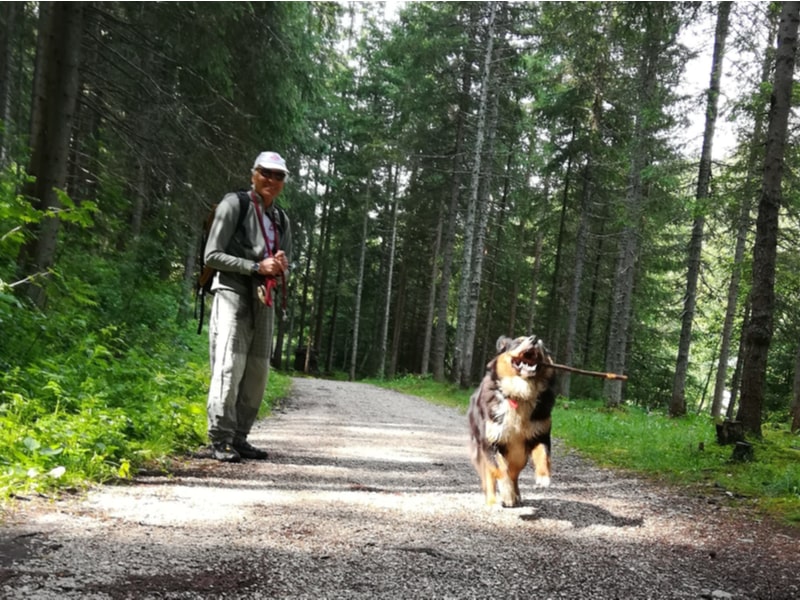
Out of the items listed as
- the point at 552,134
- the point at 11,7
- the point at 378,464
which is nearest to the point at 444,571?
the point at 378,464

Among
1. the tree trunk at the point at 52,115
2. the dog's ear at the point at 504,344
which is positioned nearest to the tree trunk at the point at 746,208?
the dog's ear at the point at 504,344

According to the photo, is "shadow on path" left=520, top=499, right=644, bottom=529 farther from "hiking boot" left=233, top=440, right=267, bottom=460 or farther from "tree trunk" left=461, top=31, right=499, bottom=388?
"tree trunk" left=461, top=31, right=499, bottom=388

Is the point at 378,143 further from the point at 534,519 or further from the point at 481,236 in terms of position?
the point at 534,519

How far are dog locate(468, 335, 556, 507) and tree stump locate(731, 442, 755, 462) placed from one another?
3079mm

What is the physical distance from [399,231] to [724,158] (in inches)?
725

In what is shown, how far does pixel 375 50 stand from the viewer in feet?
82.1

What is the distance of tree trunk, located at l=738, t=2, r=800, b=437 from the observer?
19.8 ft

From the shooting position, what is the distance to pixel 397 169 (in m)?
28.8

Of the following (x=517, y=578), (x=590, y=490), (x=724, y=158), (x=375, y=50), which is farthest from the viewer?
(x=375, y=50)

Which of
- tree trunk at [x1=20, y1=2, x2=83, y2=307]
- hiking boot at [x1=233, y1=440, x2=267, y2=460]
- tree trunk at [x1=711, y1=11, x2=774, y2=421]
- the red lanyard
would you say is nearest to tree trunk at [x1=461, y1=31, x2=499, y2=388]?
tree trunk at [x1=711, y1=11, x2=774, y2=421]

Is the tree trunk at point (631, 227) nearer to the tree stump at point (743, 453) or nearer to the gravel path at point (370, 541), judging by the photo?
the tree stump at point (743, 453)

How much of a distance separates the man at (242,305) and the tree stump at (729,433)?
17.1 ft

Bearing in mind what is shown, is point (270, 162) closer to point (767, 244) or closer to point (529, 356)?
point (529, 356)

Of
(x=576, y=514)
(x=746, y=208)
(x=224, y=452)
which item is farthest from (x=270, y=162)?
(x=746, y=208)
